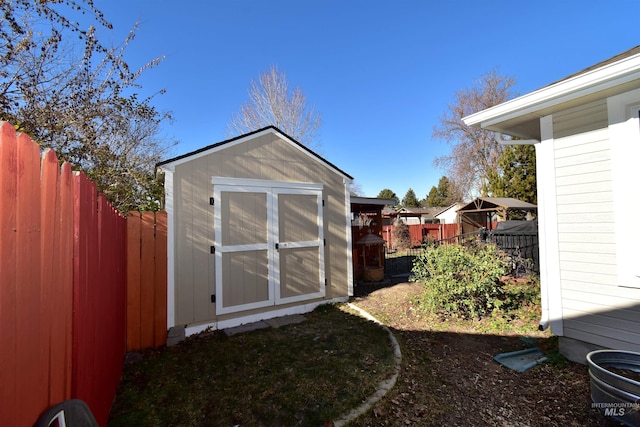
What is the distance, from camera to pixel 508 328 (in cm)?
404

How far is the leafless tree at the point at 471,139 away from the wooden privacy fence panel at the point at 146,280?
68.8 feet

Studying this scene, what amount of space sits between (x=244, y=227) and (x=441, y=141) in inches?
852

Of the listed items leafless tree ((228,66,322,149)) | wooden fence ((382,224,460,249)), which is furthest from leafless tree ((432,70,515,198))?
leafless tree ((228,66,322,149))

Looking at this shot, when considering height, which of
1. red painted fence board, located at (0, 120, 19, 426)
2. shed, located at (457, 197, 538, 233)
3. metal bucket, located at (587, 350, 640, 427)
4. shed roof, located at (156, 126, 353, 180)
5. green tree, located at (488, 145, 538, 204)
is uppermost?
green tree, located at (488, 145, 538, 204)

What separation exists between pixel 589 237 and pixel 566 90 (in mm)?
1584

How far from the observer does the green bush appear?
175 inches

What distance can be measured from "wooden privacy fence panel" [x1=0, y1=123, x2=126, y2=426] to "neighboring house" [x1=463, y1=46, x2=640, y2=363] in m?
4.16

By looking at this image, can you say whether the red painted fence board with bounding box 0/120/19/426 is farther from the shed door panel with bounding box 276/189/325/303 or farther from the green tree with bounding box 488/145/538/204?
the green tree with bounding box 488/145/538/204

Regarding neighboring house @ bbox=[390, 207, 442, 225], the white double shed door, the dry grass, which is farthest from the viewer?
neighboring house @ bbox=[390, 207, 442, 225]

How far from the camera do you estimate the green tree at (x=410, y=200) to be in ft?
143

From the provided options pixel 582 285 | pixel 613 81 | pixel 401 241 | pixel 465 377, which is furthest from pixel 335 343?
pixel 401 241

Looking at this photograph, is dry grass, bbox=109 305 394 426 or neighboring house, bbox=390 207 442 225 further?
neighboring house, bbox=390 207 442 225

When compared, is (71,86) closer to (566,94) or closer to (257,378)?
(257,378)

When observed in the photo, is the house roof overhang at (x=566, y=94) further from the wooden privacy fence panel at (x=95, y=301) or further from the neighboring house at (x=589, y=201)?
the wooden privacy fence panel at (x=95, y=301)
